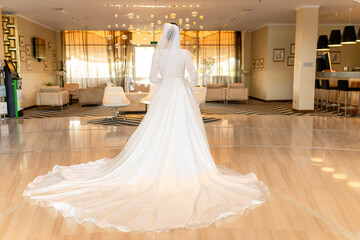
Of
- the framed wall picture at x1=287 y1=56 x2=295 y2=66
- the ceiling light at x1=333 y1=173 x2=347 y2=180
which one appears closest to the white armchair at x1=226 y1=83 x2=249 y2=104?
the framed wall picture at x1=287 y1=56 x2=295 y2=66

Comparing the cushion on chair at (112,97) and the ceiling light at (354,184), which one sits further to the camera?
the cushion on chair at (112,97)

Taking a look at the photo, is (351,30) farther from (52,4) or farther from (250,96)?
(52,4)

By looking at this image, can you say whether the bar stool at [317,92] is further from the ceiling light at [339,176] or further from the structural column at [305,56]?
the ceiling light at [339,176]

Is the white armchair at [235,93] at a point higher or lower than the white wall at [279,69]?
lower

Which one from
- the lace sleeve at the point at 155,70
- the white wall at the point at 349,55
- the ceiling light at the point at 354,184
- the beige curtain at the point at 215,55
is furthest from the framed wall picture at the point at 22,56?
the white wall at the point at 349,55

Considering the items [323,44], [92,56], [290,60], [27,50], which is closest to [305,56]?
[323,44]

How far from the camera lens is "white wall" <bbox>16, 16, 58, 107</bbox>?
12025 millimetres

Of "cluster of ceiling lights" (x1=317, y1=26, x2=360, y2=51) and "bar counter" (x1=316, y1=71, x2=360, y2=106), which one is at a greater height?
"cluster of ceiling lights" (x1=317, y1=26, x2=360, y2=51)

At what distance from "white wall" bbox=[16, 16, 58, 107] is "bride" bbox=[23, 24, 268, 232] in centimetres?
919

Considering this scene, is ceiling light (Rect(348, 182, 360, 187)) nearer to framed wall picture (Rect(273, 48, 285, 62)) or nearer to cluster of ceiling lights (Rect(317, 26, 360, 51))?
cluster of ceiling lights (Rect(317, 26, 360, 51))

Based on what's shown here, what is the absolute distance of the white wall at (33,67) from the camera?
12.0 meters

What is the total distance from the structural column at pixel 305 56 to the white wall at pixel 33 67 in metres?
9.21

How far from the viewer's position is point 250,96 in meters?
17.2

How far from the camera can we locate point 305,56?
35.6 ft
